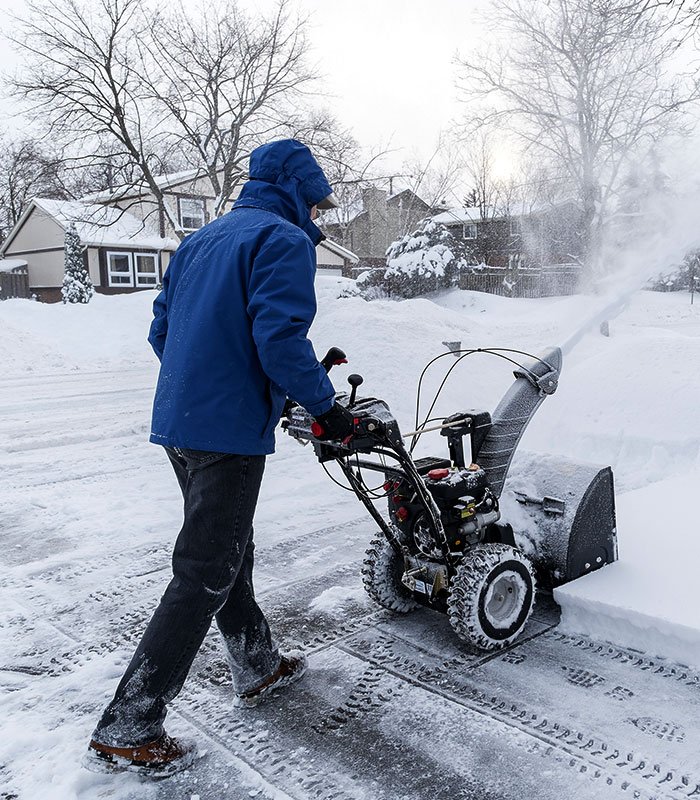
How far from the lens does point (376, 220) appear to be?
5231 centimetres

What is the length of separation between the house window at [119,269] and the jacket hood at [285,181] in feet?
106

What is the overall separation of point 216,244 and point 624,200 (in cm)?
1612

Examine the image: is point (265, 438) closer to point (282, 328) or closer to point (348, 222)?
point (282, 328)

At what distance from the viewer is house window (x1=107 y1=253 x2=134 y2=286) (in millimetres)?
33169

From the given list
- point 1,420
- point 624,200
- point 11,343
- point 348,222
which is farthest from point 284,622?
point 348,222

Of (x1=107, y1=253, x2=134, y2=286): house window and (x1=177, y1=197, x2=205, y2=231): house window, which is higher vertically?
(x1=177, y1=197, x2=205, y2=231): house window

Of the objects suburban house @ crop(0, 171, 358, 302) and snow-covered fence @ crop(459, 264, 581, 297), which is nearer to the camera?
snow-covered fence @ crop(459, 264, 581, 297)

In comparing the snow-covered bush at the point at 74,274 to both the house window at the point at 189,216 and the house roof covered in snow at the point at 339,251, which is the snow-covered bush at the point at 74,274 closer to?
the house window at the point at 189,216

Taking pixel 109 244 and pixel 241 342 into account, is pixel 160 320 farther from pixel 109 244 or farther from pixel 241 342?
pixel 109 244

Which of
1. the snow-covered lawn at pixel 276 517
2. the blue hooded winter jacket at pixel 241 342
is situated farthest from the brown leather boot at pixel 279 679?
the blue hooded winter jacket at pixel 241 342

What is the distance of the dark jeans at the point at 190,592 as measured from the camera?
2512 millimetres

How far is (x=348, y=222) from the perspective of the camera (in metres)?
48.4

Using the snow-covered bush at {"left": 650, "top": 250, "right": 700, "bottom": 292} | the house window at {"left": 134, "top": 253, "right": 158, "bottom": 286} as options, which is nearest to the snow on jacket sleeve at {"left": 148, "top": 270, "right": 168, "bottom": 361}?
the snow-covered bush at {"left": 650, "top": 250, "right": 700, "bottom": 292}

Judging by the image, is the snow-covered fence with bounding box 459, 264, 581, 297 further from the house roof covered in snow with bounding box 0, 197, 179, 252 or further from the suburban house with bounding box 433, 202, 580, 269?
the house roof covered in snow with bounding box 0, 197, 179, 252
